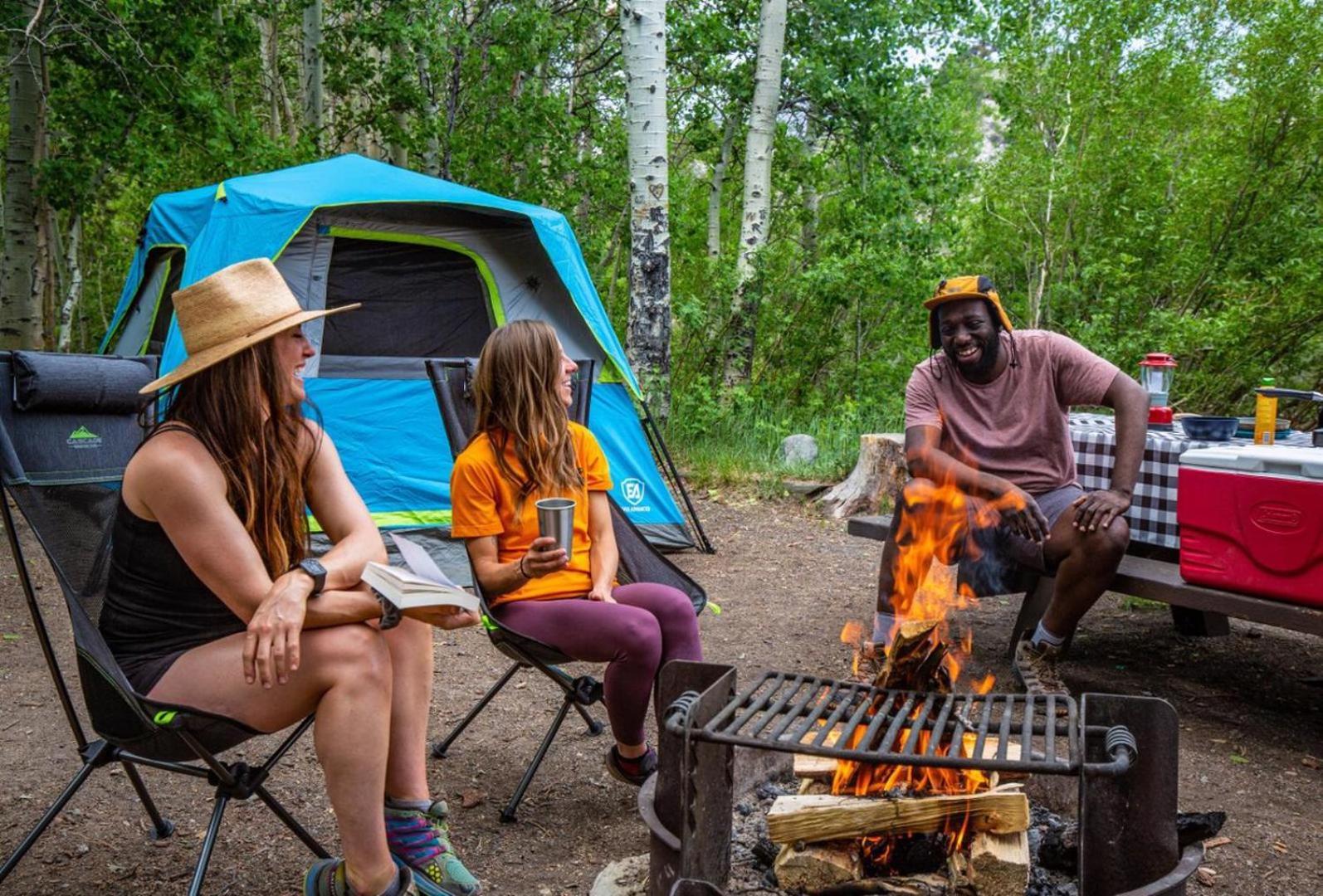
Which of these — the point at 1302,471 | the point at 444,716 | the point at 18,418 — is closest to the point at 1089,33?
the point at 1302,471

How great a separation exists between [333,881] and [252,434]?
858 mm

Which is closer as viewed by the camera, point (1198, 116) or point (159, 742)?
point (159, 742)

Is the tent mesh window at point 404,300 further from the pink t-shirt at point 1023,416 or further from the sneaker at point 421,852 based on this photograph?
the sneaker at point 421,852

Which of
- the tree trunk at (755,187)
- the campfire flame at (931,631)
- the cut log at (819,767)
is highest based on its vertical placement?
the tree trunk at (755,187)

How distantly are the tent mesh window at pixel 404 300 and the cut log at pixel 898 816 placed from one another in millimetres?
4043

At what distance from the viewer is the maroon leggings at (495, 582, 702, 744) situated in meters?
2.58

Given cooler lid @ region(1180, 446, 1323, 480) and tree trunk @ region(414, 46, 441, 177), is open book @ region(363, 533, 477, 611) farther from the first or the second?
tree trunk @ region(414, 46, 441, 177)

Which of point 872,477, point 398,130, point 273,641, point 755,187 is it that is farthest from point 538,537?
point 398,130

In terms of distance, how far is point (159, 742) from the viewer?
6.59ft

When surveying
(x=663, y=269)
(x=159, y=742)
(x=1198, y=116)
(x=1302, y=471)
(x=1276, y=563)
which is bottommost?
(x=159, y=742)

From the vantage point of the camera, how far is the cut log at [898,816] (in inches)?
79.9

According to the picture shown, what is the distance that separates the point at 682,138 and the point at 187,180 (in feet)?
17.9

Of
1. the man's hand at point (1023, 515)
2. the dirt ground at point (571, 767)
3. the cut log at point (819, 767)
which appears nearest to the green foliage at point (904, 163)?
the dirt ground at point (571, 767)

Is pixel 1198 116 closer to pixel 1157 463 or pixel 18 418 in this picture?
pixel 1157 463
